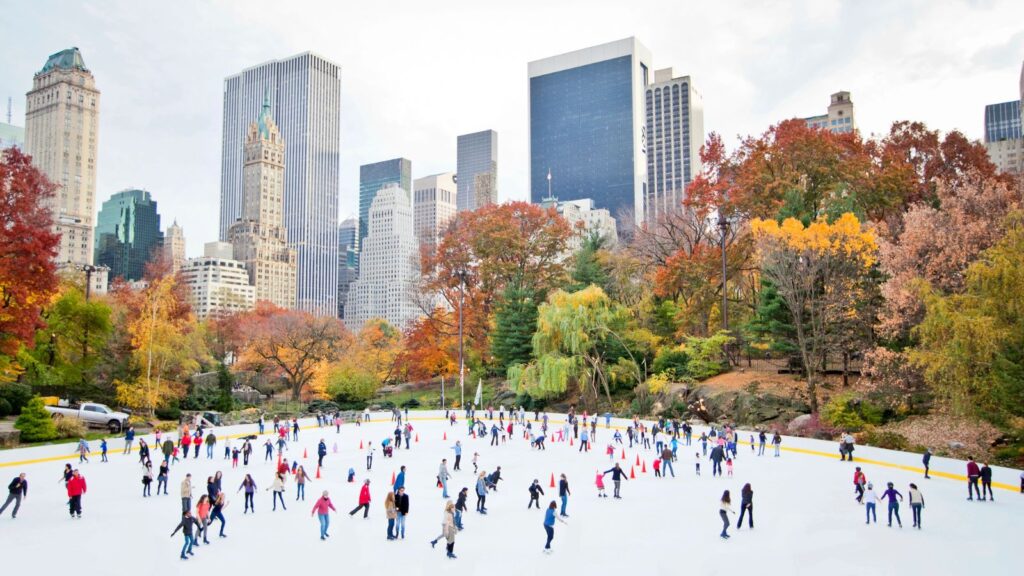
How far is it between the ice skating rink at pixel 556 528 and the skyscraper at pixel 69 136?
15978cm

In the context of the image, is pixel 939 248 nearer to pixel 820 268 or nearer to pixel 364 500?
pixel 820 268

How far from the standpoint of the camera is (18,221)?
98.8ft

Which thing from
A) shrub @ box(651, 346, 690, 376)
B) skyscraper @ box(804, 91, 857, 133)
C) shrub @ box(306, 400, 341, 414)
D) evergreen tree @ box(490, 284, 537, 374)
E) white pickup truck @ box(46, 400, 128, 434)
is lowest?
shrub @ box(306, 400, 341, 414)

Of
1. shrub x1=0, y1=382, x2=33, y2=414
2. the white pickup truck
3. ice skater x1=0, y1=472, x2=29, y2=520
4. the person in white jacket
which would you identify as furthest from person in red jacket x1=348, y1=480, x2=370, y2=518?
shrub x1=0, y1=382, x2=33, y2=414

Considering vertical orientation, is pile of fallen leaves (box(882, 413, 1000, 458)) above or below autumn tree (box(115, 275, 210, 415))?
below

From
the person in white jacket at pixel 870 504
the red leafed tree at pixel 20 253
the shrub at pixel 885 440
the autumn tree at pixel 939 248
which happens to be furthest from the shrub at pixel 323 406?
the person in white jacket at pixel 870 504

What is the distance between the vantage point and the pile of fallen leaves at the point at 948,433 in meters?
26.0

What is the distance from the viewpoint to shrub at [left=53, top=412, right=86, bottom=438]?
31845 millimetres

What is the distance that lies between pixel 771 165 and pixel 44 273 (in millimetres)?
40518

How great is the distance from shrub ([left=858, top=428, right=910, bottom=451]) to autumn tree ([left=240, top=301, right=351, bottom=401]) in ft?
129

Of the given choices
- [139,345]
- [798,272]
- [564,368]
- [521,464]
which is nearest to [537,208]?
[564,368]

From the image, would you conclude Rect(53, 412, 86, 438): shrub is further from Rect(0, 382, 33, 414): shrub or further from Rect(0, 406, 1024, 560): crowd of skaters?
Rect(0, 382, 33, 414): shrub

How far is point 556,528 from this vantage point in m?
16.0

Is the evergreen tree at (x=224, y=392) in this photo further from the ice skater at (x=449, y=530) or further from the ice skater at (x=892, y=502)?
the ice skater at (x=892, y=502)
